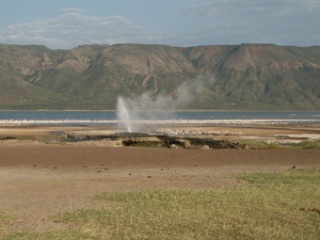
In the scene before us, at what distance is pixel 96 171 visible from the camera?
24.8m

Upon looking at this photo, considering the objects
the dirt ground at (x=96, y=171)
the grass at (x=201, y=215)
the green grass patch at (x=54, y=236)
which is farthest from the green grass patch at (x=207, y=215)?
the dirt ground at (x=96, y=171)

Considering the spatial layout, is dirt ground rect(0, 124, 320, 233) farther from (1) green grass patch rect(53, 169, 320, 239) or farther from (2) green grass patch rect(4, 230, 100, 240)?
(1) green grass patch rect(53, 169, 320, 239)

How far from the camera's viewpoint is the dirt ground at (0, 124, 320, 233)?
50.9 ft

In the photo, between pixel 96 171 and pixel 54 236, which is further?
pixel 96 171

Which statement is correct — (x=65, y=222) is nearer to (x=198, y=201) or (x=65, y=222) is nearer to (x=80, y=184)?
(x=198, y=201)

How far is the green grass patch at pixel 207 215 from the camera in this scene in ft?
38.4

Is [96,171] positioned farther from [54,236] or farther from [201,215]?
[54,236]

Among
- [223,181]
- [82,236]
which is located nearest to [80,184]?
[223,181]

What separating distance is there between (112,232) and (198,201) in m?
4.11

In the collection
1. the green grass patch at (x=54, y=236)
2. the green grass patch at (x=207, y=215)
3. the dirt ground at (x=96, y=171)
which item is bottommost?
the dirt ground at (x=96, y=171)

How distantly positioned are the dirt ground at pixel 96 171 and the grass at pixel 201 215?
90 cm

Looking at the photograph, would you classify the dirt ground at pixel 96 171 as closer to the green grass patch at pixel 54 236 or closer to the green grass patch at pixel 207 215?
the green grass patch at pixel 54 236

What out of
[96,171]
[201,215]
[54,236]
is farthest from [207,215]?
[96,171]

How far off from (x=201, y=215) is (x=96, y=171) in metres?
12.0
